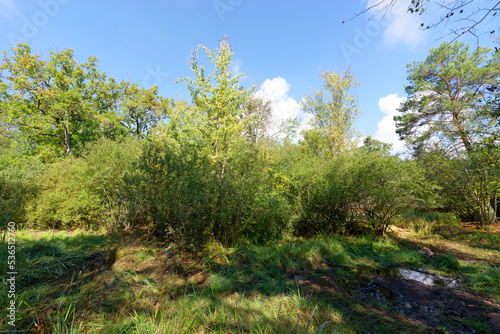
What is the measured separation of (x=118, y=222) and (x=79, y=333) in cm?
607

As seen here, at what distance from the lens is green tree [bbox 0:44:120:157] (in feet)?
49.7

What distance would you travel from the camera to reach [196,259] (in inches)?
175

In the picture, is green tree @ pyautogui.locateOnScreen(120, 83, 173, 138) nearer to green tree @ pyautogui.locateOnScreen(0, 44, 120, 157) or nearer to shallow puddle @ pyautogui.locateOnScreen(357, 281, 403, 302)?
green tree @ pyautogui.locateOnScreen(0, 44, 120, 157)

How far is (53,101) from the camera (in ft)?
52.0

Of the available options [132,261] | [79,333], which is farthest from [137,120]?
[79,333]

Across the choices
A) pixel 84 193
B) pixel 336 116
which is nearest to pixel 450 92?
pixel 336 116

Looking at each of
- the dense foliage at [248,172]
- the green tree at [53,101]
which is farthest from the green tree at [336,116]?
the green tree at [53,101]

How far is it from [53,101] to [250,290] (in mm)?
21276

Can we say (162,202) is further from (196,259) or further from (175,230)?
(196,259)

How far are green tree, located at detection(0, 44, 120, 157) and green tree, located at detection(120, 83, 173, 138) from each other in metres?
2.62

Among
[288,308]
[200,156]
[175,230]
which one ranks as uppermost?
[200,156]

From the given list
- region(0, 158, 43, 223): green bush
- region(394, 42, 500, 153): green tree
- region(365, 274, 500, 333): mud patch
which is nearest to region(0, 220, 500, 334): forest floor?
region(365, 274, 500, 333): mud patch

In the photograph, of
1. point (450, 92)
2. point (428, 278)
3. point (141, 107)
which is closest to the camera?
point (428, 278)

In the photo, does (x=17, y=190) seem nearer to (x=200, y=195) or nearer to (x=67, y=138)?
(x=200, y=195)
